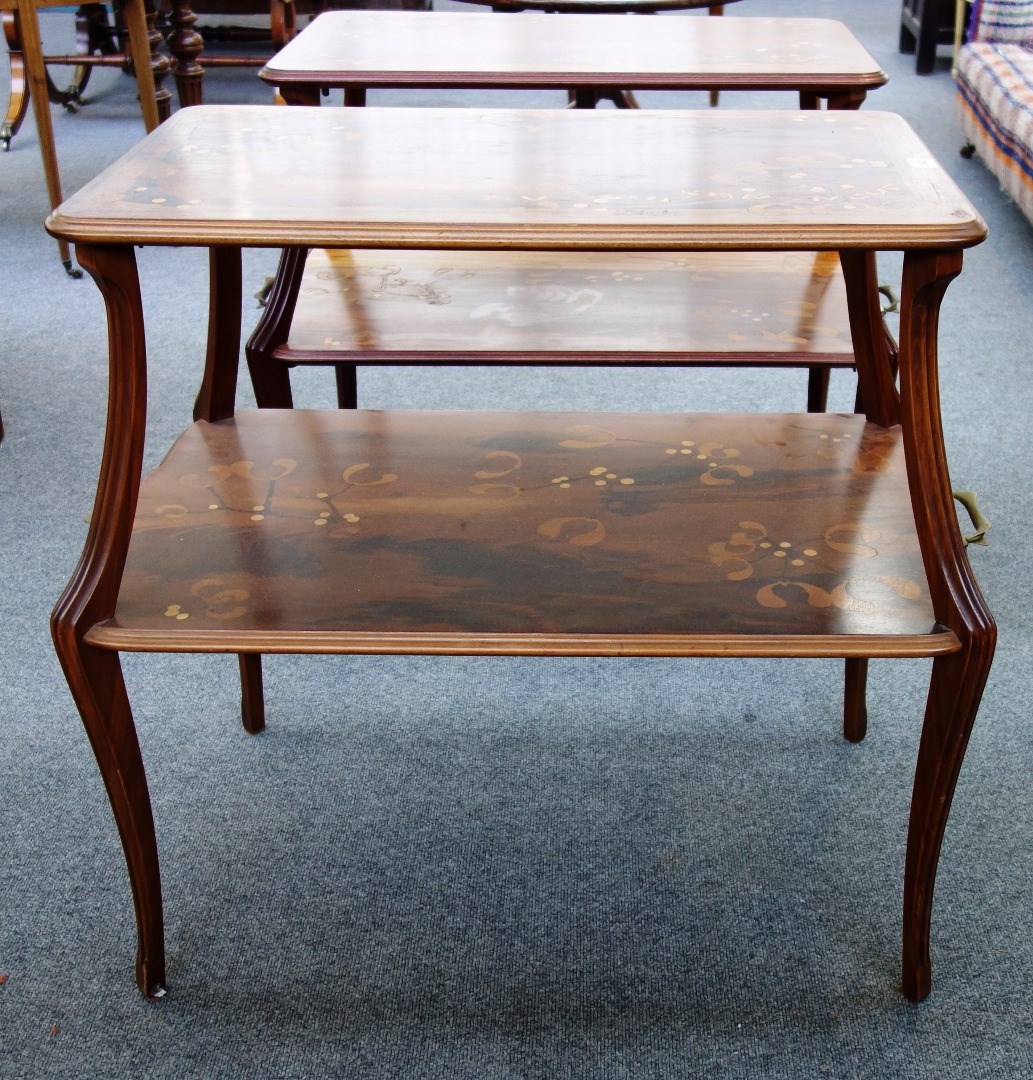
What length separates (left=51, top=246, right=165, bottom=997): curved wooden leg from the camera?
1.02 meters

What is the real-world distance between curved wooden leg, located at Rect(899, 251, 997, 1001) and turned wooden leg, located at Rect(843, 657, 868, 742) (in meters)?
0.38

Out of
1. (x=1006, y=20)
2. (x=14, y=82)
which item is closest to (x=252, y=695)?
(x=14, y=82)

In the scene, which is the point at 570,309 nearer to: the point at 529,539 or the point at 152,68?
the point at 529,539

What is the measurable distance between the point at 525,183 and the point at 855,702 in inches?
32.3

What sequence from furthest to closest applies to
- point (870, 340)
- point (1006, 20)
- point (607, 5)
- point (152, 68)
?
1. point (1006, 20)
2. point (152, 68)
3. point (607, 5)
4. point (870, 340)

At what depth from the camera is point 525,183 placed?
109cm

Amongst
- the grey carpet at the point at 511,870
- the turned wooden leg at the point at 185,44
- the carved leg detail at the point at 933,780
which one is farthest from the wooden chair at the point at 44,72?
the carved leg detail at the point at 933,780

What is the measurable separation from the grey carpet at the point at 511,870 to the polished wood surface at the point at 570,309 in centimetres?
46

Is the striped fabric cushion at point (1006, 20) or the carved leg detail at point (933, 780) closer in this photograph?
the carved leg detail at point (933, 780)

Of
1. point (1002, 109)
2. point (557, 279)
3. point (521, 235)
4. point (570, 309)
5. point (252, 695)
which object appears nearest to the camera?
point (521, 235)

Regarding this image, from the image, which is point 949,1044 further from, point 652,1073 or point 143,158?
point 143,158

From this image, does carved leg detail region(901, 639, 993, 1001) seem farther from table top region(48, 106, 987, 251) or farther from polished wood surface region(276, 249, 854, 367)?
polished wood surface region(276, 249, 854, 367)

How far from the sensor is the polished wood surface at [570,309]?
1.61 m

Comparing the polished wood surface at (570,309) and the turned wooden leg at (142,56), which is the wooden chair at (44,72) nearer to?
the turned wooden leg at (142,56)
